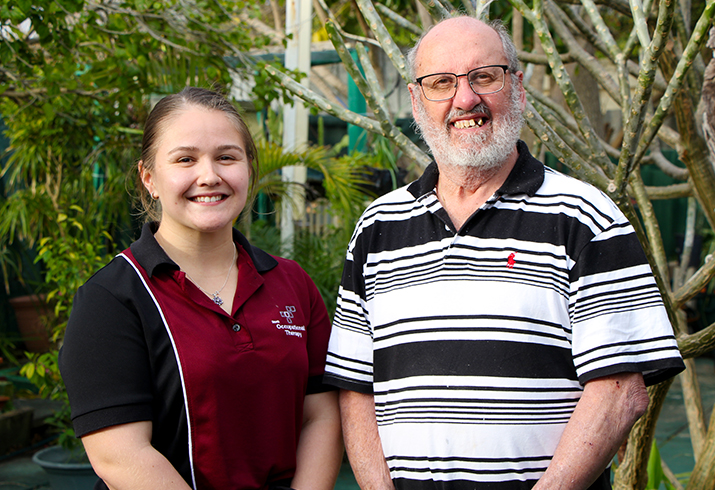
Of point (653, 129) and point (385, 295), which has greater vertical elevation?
point (653, 129)

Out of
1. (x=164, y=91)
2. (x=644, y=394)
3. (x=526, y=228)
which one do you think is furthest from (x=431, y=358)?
(x=164, y=91)

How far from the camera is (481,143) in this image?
6.42ft

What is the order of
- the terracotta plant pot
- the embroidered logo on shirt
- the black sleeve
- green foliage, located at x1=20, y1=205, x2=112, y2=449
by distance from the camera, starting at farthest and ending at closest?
the terracotta plant pot, green foliage, located at x1=20, y1=205, x2=112, y2=449, the embroidered logo on shirt, the black sleeve

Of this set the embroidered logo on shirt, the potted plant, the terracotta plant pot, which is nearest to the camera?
the embroidered logo on shirt

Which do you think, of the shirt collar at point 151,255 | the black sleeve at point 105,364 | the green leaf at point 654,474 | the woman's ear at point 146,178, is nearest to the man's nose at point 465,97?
the shirt collar at point 151,255

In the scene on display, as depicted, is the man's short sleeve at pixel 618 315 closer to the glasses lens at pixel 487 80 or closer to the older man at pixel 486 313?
the older man at pixel 486 313

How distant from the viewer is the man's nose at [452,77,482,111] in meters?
1.97

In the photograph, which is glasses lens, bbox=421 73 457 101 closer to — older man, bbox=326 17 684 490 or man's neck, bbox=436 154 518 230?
older man, bbox=326 17 684 490

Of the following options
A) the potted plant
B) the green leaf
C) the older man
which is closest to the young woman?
the older man

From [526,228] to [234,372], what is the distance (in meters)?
0.90

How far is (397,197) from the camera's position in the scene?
2129mm

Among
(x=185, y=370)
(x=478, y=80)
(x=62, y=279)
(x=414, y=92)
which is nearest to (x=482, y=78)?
(x=478, y=80)

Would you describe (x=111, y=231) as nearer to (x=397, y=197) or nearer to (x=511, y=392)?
(x=397, y=197)

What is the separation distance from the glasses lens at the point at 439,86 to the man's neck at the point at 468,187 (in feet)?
0.69
